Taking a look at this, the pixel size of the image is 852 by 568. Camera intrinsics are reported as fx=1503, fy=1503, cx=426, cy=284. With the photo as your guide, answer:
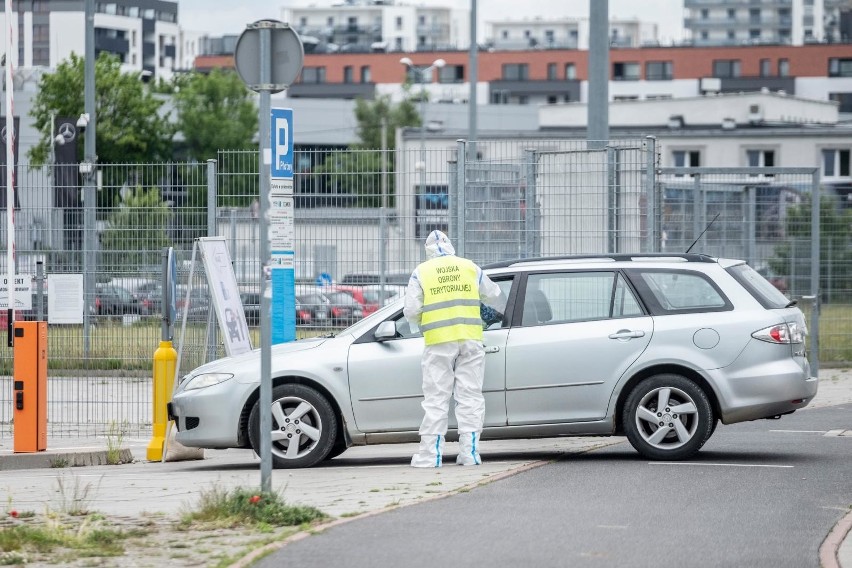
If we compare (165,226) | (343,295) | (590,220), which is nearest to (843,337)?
(590,220)

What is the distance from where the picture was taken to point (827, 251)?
859 inches

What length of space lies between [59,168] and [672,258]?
23.1 ft

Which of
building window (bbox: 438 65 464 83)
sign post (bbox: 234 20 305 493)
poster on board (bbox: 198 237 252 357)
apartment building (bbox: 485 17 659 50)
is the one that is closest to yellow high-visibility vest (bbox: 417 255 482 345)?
sign post (bbox: 234 20 305 493)

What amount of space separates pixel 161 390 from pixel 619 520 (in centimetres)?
560

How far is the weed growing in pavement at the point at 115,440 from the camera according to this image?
42.2ft

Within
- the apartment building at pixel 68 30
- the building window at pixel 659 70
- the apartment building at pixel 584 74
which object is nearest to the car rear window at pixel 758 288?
the apartment building at pixel 68 30

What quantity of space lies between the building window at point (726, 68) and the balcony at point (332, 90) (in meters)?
24.1

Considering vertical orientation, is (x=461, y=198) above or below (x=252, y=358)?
A: above

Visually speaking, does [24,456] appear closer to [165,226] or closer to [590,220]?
[165,226]

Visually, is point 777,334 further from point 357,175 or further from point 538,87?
point 538,87

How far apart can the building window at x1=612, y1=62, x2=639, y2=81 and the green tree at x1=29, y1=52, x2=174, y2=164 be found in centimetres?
5948

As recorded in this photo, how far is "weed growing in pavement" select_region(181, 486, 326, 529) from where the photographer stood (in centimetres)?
829

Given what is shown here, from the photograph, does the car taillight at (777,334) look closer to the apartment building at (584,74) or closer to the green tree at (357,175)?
the green tree at (357,175)

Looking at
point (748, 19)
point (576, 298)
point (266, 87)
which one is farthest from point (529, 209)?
point (748, 19)
